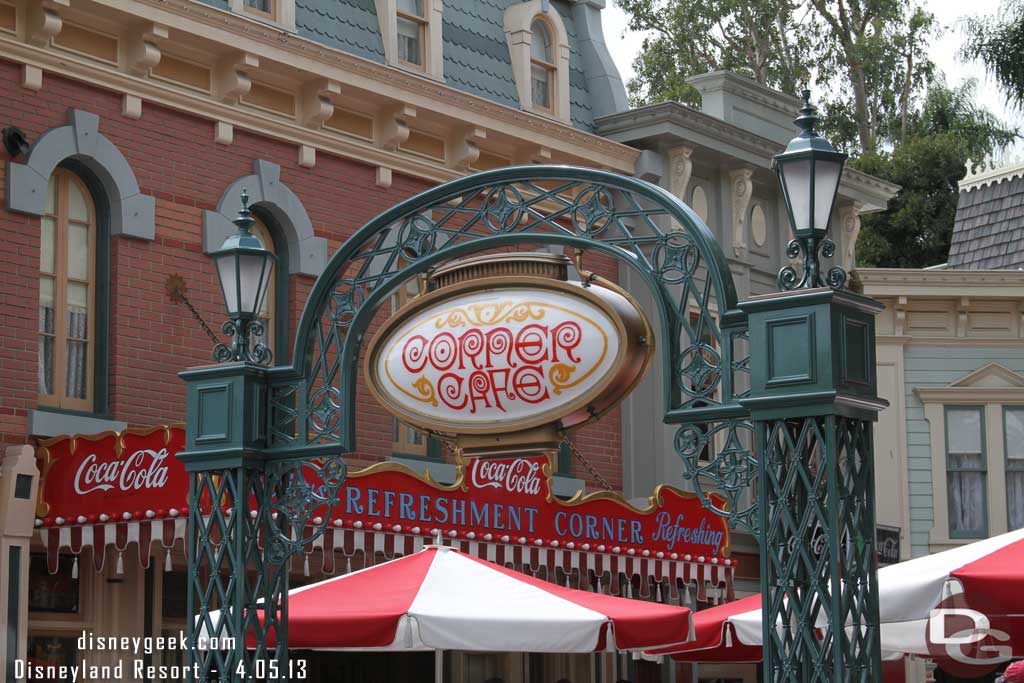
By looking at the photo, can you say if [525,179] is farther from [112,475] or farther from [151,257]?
[151,257]

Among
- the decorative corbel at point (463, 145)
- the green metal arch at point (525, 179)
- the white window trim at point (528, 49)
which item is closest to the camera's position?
the green metal arch at point (525, 179)

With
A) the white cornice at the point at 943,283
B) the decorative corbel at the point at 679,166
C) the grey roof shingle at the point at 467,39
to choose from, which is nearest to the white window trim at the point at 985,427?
the white cornice at the point at 943,283

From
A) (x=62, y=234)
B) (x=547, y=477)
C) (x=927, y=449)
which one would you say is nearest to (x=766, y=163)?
(x=927, y=449)

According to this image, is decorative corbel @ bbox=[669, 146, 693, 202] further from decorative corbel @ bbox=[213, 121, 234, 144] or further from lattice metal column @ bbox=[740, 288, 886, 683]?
lattice metal column @ bbox=[740, 288, 886, 683]

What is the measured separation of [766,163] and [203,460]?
13.1 metres

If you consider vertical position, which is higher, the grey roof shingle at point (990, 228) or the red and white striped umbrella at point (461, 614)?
the grey roof shingle at point (990, 228)

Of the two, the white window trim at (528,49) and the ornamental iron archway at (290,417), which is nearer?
the ornamental iron archway at (290,417)

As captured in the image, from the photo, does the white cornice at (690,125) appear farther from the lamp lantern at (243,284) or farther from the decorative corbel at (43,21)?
the lamp lantern at (243,284)

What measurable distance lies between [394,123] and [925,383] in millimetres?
10043

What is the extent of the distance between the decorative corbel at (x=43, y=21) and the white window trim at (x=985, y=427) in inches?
543

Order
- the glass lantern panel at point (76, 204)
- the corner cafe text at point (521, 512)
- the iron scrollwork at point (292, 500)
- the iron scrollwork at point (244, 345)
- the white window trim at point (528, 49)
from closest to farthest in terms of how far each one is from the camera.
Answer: the iron scrollwork at point (292, 500) → the iron scrollwork at point (244, 345) → the corner cafe text at point (521, 512) → the glass lantern panel at point (76, 204) → the white window trim at point (528, 49)

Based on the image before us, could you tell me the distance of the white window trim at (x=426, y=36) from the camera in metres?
17.0

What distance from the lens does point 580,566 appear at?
49.8 feet

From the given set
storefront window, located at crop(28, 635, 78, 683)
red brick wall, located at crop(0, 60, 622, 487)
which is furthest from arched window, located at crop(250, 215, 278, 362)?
storefront window, located at crop(28, 635, 78, 683)
